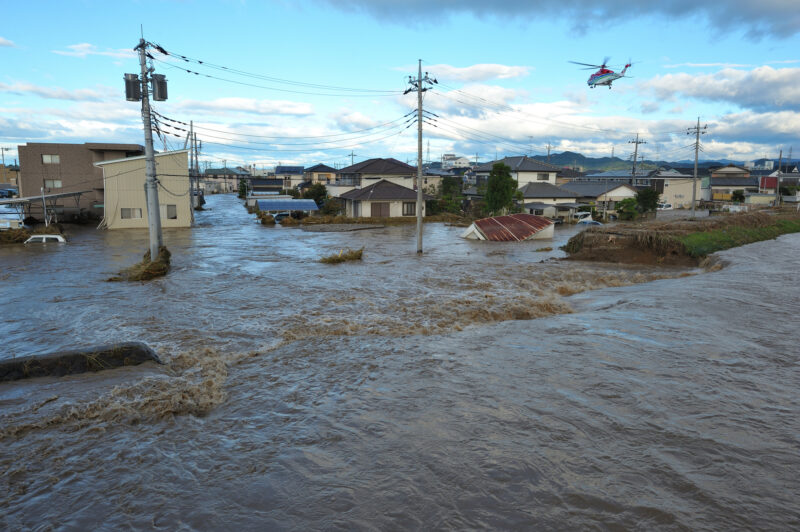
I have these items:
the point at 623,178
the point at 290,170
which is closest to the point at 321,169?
the point at 290,170

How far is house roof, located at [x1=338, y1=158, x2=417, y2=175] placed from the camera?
48.8 m

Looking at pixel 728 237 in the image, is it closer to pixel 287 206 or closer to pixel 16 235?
pixel 287 206

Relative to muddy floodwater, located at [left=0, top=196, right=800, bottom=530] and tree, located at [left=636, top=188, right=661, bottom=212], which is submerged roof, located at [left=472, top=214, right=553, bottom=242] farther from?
tree, located at [left=636, top=188, right=661, bottom=212]

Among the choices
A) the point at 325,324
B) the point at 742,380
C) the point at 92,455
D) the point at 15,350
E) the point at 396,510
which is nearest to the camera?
the point at 396,510

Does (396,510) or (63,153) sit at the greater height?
(63,153)

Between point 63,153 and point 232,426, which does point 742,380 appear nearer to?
point 232,426

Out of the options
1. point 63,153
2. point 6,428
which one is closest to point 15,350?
point 6,428

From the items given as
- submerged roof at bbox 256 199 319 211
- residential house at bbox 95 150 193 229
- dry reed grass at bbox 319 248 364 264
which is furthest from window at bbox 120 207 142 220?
dry reed grass at bbox 319 248 364 264

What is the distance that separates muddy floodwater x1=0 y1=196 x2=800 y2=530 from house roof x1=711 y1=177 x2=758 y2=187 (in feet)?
183

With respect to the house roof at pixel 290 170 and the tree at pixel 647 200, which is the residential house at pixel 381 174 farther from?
the house roof at pixel 290 170

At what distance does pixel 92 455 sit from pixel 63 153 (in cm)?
3765

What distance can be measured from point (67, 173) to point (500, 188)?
3217 cm

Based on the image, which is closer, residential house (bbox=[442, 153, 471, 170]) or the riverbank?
the riverbank

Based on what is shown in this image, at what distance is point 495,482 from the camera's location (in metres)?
4.34
